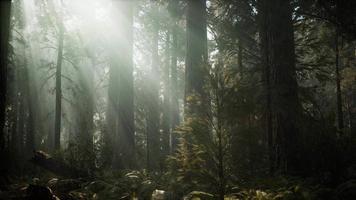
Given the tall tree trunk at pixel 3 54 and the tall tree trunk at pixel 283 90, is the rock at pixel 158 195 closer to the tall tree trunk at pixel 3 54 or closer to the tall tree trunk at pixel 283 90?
the tall tree trunk at pixel 283 90

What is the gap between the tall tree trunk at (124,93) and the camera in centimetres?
1180

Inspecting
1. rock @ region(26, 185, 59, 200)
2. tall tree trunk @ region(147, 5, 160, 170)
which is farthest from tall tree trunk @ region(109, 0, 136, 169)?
rock @ region(26, 185, 59, 200)

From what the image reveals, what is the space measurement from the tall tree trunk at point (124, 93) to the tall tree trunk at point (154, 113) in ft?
18.7

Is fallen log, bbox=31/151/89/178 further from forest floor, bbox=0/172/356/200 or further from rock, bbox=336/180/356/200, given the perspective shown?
rock, bbox=336/180/356/200

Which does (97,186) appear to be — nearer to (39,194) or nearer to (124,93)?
(39,194)

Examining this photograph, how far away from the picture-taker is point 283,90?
27.4ft

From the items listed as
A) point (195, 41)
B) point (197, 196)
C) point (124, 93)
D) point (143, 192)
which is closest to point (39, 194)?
point (143, 192)

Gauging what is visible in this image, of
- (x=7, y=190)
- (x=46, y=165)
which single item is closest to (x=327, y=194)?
(x=7, y=190)

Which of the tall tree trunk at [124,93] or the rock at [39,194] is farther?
the tall tree trunk at [124,93]

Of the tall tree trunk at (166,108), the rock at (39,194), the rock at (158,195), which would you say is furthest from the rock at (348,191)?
the tall tree trunk at (166,108)

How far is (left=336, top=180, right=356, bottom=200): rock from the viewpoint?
570 cm

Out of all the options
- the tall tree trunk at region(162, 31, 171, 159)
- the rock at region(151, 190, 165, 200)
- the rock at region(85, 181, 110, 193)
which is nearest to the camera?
the rock at region(151, 190, 165, 200)

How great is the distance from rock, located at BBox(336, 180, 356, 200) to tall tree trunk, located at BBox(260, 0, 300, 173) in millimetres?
2119

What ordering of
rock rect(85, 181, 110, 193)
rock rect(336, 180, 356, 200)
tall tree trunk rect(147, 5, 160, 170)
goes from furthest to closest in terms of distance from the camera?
tall tree trunk rect(147, 5, 160, 170)
rock rect(85, 181, 110, 193)
rock rect(336, 180, 356, 200)
